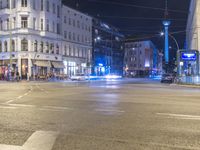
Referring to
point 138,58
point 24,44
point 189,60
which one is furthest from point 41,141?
point 138,58

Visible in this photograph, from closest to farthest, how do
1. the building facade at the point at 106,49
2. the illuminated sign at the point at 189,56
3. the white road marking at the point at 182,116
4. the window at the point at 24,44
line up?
the white road marking at the point at 182,116 < the illuminated sign at the point at 189,56 < the window at the point at 24,44 < the building facade at the point at 106,49

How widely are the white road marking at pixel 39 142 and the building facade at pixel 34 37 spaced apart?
2114 inches

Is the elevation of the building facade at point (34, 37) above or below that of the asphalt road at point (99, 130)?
above

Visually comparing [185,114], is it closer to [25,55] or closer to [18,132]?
[18,132]

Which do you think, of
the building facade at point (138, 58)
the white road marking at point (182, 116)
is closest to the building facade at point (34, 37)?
the white road marking at point (182, 116)

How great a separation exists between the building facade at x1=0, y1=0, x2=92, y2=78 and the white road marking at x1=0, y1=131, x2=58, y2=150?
53.7 m

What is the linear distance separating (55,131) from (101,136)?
4.66 feet

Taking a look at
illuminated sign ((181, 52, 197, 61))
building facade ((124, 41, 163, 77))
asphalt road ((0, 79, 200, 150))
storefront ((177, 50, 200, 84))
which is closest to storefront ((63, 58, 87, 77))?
storefront ((177, 50, 200, 84))

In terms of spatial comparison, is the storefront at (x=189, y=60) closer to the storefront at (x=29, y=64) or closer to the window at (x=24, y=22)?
the storefront at (x=29, y=64)

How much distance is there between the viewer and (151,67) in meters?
148

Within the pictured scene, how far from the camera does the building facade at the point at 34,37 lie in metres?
63.6

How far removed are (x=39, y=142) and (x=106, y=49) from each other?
3947 inches

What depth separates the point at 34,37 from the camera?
6494 cm

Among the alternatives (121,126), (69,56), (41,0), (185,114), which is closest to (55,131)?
(121,126)
